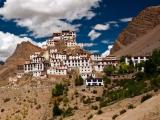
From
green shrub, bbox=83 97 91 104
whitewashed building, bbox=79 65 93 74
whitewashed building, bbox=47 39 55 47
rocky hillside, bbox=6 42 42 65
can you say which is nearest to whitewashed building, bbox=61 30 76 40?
whitewashed building, bbox=47 39 55 47

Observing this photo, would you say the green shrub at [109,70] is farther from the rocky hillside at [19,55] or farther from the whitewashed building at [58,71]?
the rocky hillside at [19,55]

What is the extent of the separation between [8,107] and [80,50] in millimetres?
50230

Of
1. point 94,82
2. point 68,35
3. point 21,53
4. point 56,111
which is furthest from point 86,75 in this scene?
point 21,53

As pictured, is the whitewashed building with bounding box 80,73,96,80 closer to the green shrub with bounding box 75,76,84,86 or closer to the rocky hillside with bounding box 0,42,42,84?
the green shrub with bounding box 75,76,84,86

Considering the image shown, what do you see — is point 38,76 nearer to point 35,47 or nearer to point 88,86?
point 88,86

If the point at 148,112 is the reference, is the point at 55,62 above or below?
above

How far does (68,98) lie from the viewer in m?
95.6

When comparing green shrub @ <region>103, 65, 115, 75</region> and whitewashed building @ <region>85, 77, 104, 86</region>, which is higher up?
green shrub @ <region>103, 65, 115, 75</region>

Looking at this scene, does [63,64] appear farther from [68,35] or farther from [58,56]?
[68,35]

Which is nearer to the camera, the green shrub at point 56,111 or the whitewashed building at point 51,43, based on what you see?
the green shrub at point 56,111

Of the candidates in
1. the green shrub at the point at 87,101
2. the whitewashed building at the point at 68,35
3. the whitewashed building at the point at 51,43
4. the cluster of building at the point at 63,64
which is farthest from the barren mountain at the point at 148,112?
the whitewashed building at the point at 68,35

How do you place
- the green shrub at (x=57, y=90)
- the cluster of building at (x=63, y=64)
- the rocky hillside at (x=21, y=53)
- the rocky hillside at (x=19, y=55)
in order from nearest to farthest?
the green shrub at (x=57, y=90), the cluster of building at (x=63, y=64), the rocky hillside at (x=19, y=55), the rocky hillside at (x=21, y=53)

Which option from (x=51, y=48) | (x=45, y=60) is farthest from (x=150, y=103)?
(x=51, y=48)

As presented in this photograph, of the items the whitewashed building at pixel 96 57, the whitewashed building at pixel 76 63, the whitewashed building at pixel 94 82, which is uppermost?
the whitewashed building at pixel 96 57
